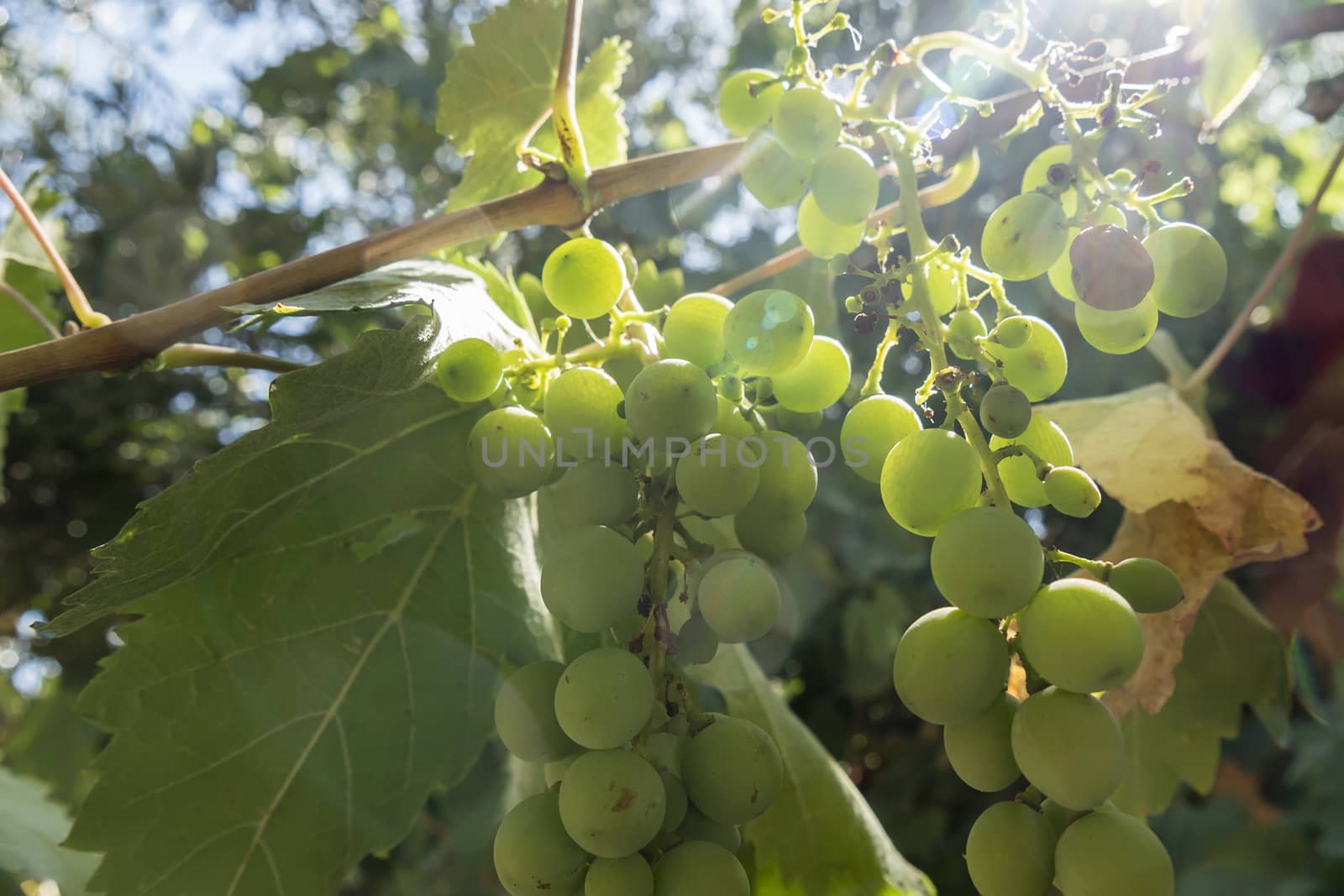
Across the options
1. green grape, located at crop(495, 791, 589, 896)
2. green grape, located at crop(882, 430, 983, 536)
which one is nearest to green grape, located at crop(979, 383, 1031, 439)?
green grape, located at crop(882, 430, 983, 536)

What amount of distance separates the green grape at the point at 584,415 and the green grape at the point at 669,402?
0.04 m

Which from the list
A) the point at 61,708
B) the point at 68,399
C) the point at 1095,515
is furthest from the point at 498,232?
the point at 68,399

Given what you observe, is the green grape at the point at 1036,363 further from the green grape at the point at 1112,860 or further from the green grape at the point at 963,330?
the green grape at the point at 1112,860

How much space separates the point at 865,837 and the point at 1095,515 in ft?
4.40

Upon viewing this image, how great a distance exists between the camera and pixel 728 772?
1.76 feet

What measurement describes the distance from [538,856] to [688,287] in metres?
1.38

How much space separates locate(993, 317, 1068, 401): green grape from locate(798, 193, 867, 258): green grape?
14 cm

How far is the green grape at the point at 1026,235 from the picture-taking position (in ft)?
1.90

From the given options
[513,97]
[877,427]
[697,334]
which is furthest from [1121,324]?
[513,97]

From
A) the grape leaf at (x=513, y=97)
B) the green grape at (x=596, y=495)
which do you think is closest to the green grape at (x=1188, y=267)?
the green grape at (x=596, y=495)

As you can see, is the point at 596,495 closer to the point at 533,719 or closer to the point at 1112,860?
the point at 533,719

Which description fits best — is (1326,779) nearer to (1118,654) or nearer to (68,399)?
(1118,654)

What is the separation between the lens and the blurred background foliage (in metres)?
1.73

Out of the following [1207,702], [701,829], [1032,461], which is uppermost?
[1032,461]
